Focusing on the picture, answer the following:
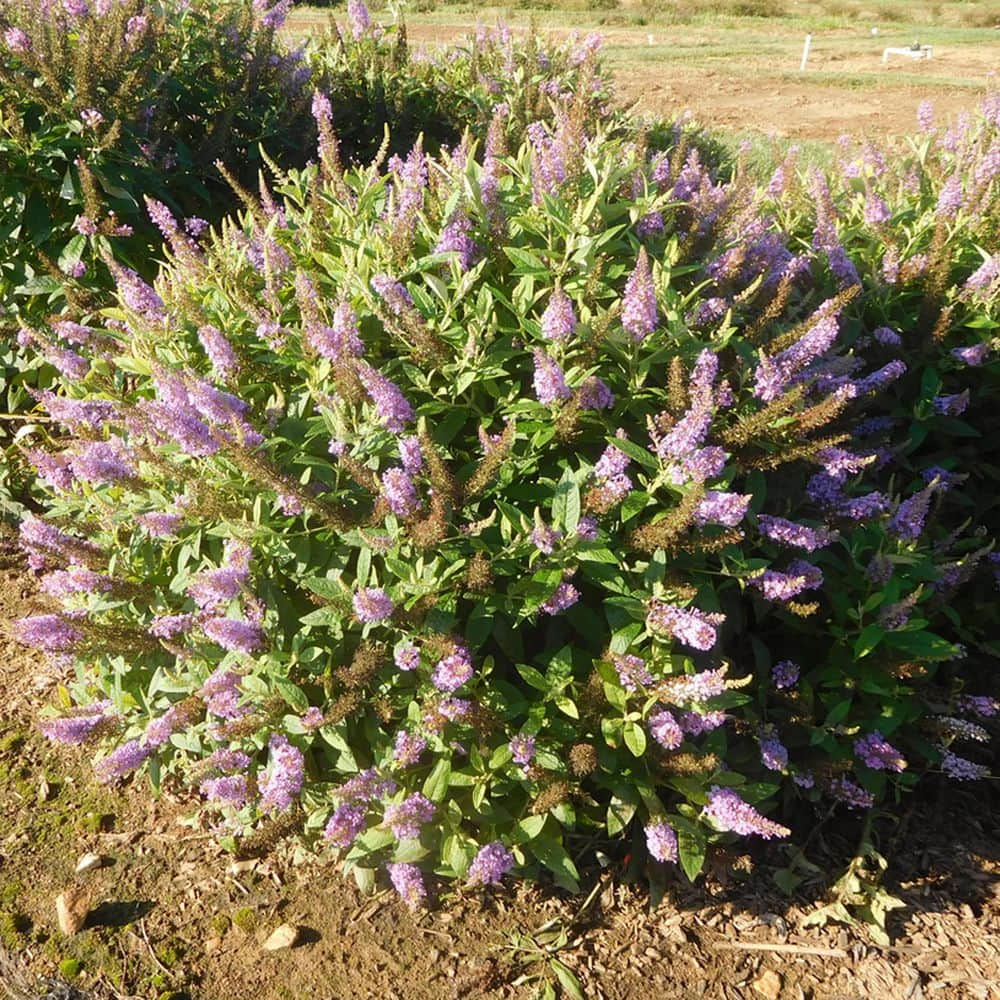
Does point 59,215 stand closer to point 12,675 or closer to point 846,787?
point 12,675

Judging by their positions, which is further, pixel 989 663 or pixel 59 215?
pixel 59 215

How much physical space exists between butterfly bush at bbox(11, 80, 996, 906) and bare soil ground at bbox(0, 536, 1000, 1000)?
7.9 inches

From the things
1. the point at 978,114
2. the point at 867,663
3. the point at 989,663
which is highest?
the point at 978,114

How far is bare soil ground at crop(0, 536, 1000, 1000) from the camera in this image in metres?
2.73

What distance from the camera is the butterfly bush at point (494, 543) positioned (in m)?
2.46

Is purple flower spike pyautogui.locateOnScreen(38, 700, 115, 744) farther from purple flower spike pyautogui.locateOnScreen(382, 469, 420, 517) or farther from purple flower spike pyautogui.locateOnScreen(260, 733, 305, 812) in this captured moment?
purple flower spike pyautogui.locateOnScreen(382, 469, 420, 517)

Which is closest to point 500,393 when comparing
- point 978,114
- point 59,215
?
point 59,215

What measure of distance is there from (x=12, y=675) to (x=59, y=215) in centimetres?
219

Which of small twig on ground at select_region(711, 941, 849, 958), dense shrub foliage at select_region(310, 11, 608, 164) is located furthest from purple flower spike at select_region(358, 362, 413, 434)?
dense shrub foliage at select_region(310, 11, 608, 164)

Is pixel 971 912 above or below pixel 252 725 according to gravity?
below

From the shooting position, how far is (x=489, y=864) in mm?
2510

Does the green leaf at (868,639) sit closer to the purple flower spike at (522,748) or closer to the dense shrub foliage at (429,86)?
the purple flower spike at (522,748)

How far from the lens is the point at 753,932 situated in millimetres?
2896

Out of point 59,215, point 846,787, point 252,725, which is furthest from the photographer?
point 59,215
